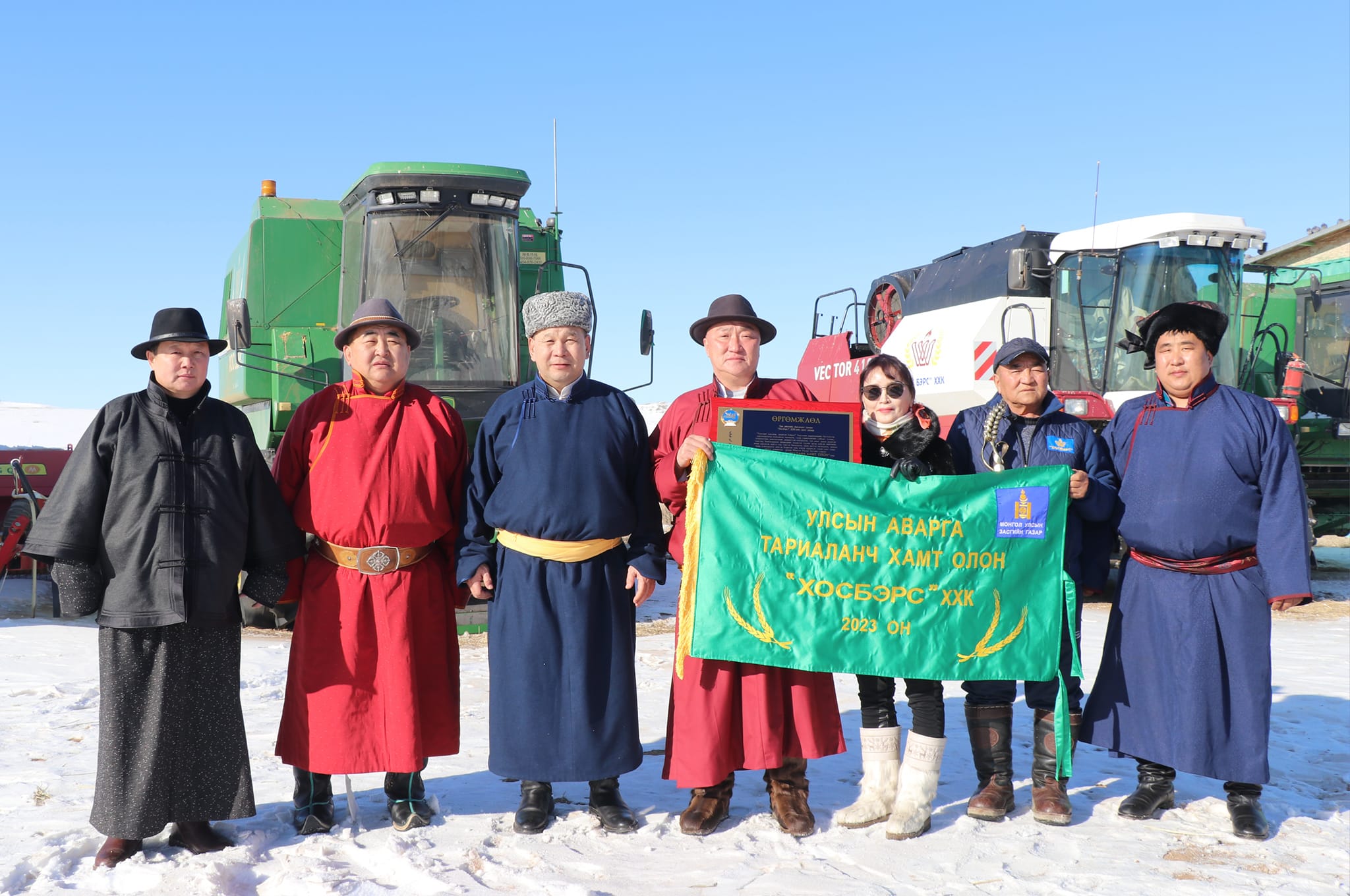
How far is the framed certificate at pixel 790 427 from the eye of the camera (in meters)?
4.11

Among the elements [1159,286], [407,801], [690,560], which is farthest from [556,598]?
[1159,286]

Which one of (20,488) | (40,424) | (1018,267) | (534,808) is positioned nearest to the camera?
(534,808)

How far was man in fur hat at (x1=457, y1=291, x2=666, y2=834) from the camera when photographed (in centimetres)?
401

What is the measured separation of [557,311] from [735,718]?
169cm

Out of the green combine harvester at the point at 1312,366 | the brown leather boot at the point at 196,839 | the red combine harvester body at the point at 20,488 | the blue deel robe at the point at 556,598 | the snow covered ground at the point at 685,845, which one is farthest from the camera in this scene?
the green combine harvester at the point at 1312,366

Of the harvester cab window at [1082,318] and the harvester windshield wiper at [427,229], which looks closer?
the harvester windshield wiper at [427,229]

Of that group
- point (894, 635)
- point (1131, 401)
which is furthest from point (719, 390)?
point (1131, 401)

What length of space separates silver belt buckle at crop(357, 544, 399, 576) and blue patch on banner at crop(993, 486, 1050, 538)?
228 cm

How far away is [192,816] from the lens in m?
3.67

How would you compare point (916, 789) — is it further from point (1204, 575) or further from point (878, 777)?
point (1204, 575)

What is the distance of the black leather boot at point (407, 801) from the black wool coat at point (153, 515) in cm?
86

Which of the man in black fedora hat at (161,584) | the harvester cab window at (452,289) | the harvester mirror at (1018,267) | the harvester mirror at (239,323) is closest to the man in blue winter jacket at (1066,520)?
the man in black fedora hat at (161,584)

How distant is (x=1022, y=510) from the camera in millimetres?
4117

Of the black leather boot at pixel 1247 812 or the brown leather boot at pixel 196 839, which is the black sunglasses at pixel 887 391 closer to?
the black leather boot at pixel 1247 812
